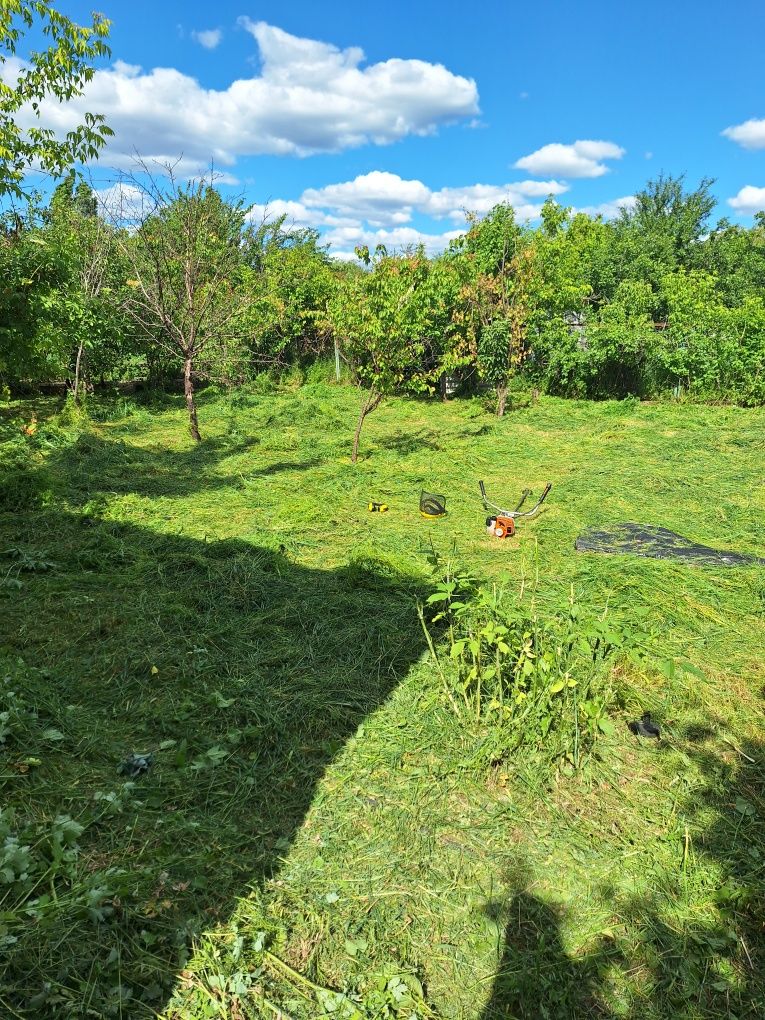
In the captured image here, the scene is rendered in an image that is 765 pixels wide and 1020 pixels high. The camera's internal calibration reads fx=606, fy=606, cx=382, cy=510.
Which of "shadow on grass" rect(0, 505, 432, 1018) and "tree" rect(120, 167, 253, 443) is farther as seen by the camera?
"tree" rect(120, 167, 253, 443)

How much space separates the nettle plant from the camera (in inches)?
127

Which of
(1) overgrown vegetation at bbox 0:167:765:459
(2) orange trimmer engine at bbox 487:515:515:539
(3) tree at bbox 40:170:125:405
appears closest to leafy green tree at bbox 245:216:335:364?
(1) overgrown vegetation at bbox 0:167:765:459

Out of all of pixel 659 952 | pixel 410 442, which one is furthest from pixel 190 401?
pixel 659 952

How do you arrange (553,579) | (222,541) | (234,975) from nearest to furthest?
(234,975)
(553,579)
(222,541)

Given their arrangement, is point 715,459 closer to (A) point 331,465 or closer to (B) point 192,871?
(A) point 331,465

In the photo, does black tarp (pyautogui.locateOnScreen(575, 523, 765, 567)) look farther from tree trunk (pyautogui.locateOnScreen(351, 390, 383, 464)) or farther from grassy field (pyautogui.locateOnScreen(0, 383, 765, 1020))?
tree trunk (pyautogui.locateOnScreen(351, 390, 383, 464))

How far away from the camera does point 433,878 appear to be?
263cm

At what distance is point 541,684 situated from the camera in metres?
3.30

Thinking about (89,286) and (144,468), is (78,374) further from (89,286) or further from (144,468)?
(144,468)

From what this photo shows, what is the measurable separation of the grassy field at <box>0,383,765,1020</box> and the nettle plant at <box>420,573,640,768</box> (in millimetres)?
116

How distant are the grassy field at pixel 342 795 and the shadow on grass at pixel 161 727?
15 mm

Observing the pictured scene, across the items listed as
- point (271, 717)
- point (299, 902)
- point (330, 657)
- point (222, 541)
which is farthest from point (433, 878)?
point (222, 541)

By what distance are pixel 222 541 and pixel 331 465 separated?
374 centimetres

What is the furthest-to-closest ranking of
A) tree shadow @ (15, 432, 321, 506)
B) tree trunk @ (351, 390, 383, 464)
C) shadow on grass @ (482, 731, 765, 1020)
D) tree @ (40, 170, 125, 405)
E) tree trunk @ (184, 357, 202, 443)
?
tree @ (40, 170, 125, 405), tree trunk @ (184, 357, 202, 443), tree trunk @ (351, 390, 383, 464), tree shadow @ (15, 432, 321, 506), shadow on grass @ (482, 731, 765, 1020)
